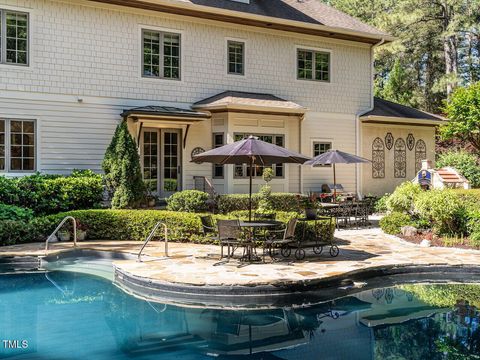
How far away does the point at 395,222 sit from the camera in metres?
14.4

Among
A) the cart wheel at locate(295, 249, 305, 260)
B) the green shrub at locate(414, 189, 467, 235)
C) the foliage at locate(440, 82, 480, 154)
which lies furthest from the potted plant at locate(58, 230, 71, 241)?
the foliage at locate(440, 82, 480, 154)

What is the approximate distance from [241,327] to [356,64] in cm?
1642

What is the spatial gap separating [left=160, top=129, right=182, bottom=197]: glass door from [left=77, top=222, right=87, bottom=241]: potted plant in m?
4.13

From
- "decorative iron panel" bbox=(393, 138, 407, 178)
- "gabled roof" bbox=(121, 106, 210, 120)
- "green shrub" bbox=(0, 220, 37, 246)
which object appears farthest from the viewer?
"decorative iron panel" bbox=(393, 138, 407, 178)

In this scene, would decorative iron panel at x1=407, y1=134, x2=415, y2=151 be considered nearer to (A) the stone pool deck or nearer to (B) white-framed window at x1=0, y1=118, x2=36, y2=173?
(A) the stone pool deck

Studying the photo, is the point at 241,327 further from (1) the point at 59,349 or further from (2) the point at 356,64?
(2) the point at 356,64

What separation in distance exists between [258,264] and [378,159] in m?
12.8

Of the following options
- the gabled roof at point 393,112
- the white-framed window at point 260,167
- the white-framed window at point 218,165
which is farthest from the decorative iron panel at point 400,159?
the white-framed window at point 218,165

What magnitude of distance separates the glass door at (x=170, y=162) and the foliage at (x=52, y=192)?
103 inches

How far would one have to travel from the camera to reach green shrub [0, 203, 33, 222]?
43.1 feet

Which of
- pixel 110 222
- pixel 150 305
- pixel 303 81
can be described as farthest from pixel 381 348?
pixel 303 81

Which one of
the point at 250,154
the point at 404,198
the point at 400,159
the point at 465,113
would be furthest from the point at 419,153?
the point at 250,154

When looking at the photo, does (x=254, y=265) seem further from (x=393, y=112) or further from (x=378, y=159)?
(x=393, y=112)

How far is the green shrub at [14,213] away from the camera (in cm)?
1315
